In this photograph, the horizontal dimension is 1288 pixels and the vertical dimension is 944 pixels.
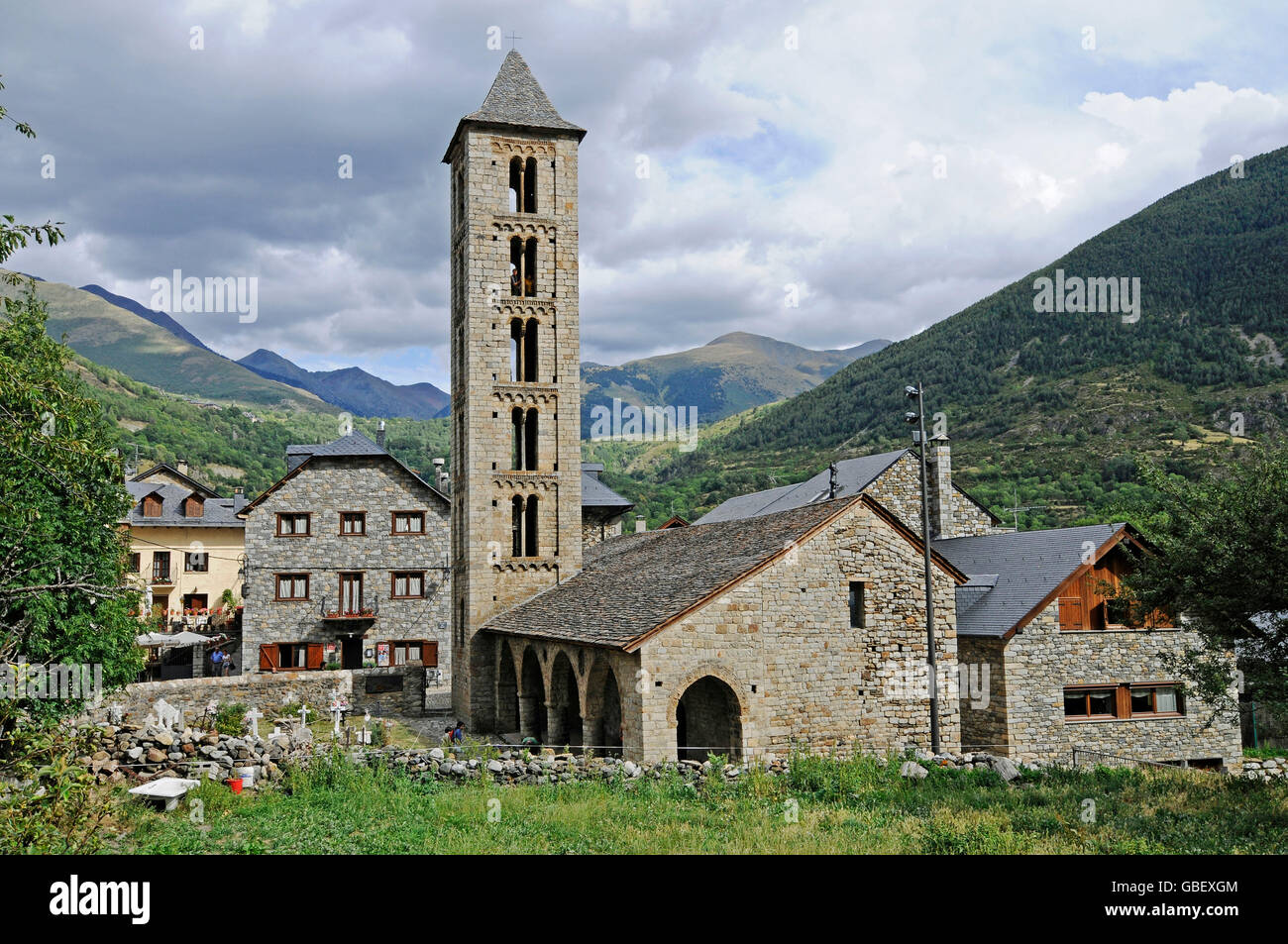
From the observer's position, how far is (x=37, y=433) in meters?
7.35

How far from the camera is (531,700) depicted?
27547mm

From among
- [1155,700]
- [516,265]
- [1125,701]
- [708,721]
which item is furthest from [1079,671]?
[516,265]

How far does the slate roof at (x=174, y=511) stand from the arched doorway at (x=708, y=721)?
31.2m

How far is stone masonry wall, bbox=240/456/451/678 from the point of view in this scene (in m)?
38.8

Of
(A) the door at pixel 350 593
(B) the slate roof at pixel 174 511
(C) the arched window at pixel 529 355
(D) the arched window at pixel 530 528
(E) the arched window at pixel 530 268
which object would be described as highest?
(E) the arched window at pixel 530 268

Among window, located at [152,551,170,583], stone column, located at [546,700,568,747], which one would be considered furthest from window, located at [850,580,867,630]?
window, located at [152,551,170,583]

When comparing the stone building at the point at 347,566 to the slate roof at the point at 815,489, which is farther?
the stone building at the point at 347,566

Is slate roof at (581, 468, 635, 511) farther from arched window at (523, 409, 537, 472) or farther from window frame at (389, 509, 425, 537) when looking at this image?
arched window at (523, 409, 537, 472)

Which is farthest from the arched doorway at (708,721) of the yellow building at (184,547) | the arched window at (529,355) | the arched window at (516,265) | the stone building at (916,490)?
the yellow building at (184,547)

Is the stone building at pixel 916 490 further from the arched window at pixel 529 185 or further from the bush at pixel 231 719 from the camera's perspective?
the bush at pixel 231 719

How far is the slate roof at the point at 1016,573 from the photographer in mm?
25609

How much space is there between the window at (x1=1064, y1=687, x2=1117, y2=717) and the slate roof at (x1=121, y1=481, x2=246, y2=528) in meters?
37.9

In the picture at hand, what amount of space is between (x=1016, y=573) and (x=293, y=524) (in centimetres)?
2847
